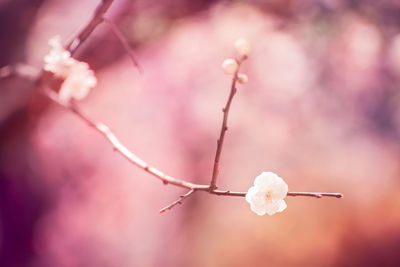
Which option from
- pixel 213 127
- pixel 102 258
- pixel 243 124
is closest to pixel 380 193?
pixel 243 124

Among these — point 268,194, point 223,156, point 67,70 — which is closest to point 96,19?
point 67,70

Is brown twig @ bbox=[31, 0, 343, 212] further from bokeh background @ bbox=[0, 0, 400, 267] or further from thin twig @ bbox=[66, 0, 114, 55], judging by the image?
bokeh background @ bbox=[0, 0, 400, 267]

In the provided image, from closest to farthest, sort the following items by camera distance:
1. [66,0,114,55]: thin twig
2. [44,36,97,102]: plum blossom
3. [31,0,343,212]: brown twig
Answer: [31,0,343,212]: brown twig
[66,0,114,55]: thin twig
[44,36,97,102]: plum blossom

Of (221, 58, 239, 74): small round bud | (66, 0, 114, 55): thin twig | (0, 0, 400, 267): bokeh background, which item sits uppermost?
(0, 0, 400, 267): bokeh background

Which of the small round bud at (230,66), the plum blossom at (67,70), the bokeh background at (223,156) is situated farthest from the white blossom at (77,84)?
the bokeh background at (223,156)

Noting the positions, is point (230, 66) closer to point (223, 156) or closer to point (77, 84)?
point (77, 84)

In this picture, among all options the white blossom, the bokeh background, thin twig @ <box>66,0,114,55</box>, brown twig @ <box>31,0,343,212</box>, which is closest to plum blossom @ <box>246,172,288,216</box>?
brown twig @ <box>31,0,343,212</box>

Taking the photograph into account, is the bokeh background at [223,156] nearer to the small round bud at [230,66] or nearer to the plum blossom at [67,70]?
the plum blossom at [67,70]
